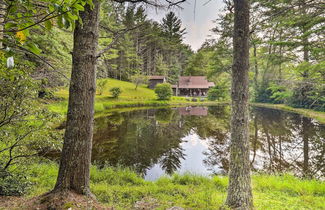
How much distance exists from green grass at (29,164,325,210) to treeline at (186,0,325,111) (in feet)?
9.02

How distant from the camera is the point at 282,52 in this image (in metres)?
15.3

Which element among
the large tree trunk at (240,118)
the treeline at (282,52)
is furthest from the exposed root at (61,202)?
the treeline at (282,52)

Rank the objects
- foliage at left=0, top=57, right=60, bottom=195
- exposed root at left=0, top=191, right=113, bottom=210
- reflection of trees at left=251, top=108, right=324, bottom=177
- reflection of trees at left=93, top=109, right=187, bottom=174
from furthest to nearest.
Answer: reflection of trees at left=93, top=109, right=187, bottom=174
reflection of trees at left=251, top=108, right=324, bottom=177
foliage at left=0, top=57, right=60, bottom=195
exposed root at left=0, top=191, right=113, bottom=210

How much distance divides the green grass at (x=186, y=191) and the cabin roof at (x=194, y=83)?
121ft

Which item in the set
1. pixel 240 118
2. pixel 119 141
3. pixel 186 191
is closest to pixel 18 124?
pixel 186 191

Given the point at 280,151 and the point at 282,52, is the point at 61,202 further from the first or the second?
the point at 282,52

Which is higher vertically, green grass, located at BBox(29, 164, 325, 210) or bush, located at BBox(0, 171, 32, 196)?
bush, located at BBox(0, 171, 32, 196)

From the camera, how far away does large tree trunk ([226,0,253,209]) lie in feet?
9.48

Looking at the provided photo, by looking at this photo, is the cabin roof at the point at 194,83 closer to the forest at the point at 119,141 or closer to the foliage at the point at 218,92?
the foliage at the point at 218,92

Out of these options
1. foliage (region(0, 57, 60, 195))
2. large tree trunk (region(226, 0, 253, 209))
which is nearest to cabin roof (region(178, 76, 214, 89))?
large tree trunk (region(226, 0, 253, 209))

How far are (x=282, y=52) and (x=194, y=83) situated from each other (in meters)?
27.6

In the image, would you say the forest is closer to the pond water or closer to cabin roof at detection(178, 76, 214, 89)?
the pond water

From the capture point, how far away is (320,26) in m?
8.09

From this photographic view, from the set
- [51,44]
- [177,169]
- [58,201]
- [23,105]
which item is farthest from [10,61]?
[51,44]
